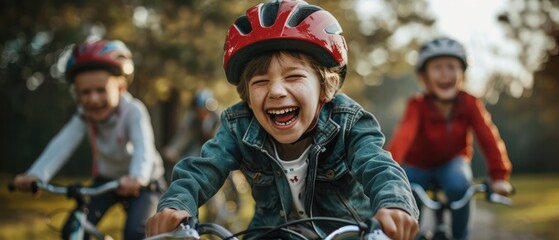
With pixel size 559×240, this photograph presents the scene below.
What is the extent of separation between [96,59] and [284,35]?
2.58 metres

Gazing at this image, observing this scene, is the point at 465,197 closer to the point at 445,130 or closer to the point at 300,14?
the point at 445,130

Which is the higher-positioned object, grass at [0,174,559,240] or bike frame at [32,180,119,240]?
bike frame at [32,180,119,240]

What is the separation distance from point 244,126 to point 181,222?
2.74 feet

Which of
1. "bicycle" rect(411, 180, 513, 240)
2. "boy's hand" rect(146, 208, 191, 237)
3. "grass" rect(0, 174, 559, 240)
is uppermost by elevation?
"boy's hand" rect(146, 208, 191, 237)

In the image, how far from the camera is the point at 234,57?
2.97 metres

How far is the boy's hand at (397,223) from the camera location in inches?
86.2

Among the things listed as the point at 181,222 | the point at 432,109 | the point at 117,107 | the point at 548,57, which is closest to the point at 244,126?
the point at 181,222

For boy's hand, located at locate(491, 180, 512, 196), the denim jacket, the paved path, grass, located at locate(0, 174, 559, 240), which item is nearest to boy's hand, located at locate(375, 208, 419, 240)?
the denim jacket

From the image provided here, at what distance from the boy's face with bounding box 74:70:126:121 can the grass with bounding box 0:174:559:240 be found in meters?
5.06

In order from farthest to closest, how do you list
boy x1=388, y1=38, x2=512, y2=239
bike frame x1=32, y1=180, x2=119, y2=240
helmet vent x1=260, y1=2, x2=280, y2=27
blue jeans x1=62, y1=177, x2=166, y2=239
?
boy x1=388, y1=38, x2=512, y2=239 → blue jeans x1=62, y1=177, x2=166, y2=239 → bike frame x1=32, y1=180, x2=119, y2=240 → helmet vent x1=260, y1=2, x2=280, y2=27

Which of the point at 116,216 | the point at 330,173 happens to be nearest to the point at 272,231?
the point at 330,173

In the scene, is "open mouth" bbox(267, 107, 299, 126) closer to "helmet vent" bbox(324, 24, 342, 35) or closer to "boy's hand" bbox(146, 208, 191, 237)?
"helmet vent" bbox(324, 24, 342, 35)

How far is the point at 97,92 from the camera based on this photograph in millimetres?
5082

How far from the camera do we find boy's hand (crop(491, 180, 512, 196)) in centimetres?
516
